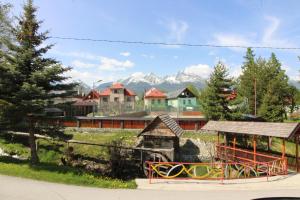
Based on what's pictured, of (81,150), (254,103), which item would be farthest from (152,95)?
(81,150)

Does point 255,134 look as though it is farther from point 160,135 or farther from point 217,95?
point 217,95

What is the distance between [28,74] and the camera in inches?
712

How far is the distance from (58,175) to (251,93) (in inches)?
1900

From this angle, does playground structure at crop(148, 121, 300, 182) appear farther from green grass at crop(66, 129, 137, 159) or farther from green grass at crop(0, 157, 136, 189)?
green grass at crop(66, 129, 137, 159)

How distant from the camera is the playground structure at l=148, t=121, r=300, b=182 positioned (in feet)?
57.5

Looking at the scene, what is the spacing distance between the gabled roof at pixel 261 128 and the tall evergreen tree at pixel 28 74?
13.3m

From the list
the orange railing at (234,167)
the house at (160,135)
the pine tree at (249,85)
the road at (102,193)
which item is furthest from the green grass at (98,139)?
the pine tree at (249,85)

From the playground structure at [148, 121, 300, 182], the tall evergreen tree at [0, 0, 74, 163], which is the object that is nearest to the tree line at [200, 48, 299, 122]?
the playground structure at [148, 121, 300, 182]

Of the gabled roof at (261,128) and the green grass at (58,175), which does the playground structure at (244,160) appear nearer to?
the gabled roof at (261,128)

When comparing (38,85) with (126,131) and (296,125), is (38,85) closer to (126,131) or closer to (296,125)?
(296,125)

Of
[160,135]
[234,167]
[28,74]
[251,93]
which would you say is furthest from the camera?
[251,93]

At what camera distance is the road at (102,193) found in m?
12.6

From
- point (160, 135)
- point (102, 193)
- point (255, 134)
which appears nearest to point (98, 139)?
point (160, 135)

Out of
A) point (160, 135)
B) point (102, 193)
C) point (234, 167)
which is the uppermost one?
point (160, 135)
